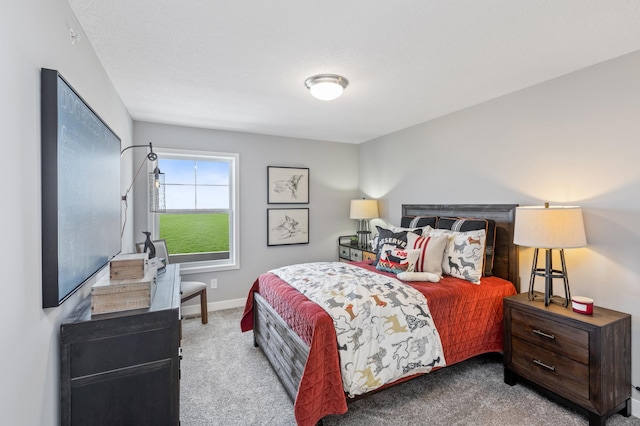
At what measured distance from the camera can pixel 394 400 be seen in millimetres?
2232

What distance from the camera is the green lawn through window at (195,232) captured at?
3.99m

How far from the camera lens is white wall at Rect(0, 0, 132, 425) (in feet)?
3.18

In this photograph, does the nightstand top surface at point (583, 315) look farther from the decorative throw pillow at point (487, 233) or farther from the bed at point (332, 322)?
the decorative throw pillow at point (487, 233)

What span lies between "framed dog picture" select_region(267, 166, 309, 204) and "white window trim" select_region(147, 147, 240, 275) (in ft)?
1.52

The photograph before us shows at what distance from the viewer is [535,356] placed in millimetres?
2262

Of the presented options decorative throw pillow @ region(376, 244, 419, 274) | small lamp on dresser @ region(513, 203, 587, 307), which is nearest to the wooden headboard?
small lamp on dresser @ region(513, 203, 587, 307)

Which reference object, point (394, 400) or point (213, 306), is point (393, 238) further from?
point (213, 306)

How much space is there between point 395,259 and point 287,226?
6.80 ft

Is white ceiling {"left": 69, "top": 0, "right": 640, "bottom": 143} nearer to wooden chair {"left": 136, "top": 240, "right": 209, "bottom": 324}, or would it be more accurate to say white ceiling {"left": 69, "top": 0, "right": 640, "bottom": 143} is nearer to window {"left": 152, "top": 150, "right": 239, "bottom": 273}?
window {"left": 152, "top": 150, "right": 239, "bottom": 273}

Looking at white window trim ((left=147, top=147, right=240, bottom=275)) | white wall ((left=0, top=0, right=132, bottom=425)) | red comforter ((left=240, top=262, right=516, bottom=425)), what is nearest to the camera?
A: white wall ((left=0, top=0, right=132, bottom=425))

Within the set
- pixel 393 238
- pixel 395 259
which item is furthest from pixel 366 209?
pixel 395 259

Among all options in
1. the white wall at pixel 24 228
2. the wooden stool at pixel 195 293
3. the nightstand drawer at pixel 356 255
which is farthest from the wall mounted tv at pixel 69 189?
the nightstand drawer at pixel 356 255

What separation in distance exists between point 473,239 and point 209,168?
3310 mm

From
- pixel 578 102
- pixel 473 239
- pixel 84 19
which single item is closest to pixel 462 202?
pixel 473 239
